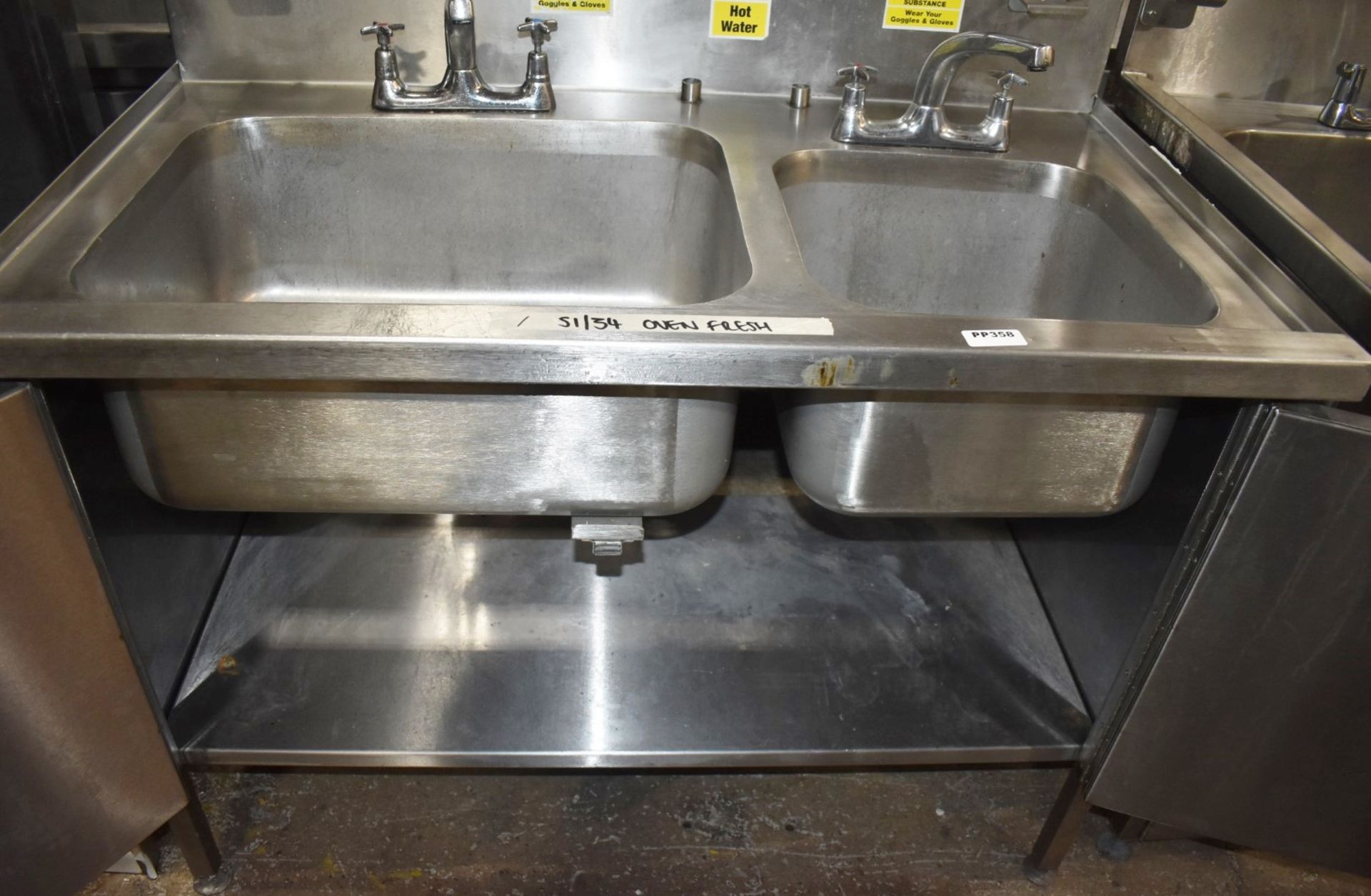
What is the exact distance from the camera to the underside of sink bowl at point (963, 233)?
50.3 inches

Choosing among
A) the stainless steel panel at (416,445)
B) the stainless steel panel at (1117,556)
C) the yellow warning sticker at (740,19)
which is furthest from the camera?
the yellow warning sticker at (740,19)

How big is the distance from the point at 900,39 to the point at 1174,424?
0.66 meters

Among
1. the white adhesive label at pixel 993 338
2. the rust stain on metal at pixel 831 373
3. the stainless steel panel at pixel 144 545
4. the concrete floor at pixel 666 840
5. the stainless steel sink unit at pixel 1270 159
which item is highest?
the stainless steel sink unit at pixel 1270 159

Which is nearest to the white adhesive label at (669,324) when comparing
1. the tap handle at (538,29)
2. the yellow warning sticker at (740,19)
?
the tap handle at (538,29)

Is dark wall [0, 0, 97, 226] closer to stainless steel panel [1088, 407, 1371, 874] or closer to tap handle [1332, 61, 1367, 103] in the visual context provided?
stainless steel panel [1088, 407, 1371, 874]

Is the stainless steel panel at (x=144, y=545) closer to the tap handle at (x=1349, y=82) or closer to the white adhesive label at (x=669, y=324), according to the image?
the white adhesive label at (x=669, y=324)

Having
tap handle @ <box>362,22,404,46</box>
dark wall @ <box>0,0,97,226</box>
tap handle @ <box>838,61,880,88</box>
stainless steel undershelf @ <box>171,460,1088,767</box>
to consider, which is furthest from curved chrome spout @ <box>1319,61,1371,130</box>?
dark wall @ <box>0,0,97,226</box>

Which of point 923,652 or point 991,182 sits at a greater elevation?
point 991,182

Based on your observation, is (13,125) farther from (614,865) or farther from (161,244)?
(614,865)

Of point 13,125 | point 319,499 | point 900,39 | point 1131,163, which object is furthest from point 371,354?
point 1131,163

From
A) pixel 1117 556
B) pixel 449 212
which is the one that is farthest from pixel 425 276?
pixel 1117 556

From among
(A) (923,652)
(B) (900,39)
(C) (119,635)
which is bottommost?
(A) (923,652)

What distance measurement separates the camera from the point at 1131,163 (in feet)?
4.28

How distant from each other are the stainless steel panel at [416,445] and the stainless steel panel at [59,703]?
0.10 m
